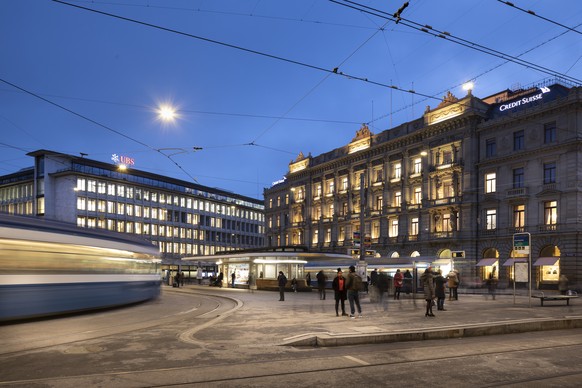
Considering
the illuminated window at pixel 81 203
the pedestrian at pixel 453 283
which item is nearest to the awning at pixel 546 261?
the pedestrian at pixel 453 283

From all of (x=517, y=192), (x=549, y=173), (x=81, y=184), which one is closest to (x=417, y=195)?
(x=517, y=192)

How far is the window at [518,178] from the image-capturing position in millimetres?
48531

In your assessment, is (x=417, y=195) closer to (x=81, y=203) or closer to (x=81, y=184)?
(x=81, y=184)

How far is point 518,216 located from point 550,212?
321 cm

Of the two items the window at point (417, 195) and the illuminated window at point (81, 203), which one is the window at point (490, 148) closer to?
the window at point (417, 195)

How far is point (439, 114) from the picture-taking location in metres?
56.3

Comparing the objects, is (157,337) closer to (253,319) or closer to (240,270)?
(253,319)

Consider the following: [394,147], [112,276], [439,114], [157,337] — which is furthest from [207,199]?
[157,337]

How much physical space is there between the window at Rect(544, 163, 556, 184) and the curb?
3312 cm

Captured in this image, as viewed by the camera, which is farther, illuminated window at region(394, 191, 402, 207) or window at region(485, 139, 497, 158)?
illuminated window at region(394, 191, 402, 207)

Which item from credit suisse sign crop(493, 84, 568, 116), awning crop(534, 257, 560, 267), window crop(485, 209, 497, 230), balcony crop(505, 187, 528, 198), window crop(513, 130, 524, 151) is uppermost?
credit suisse sign crop(493, 84, 568, 116)

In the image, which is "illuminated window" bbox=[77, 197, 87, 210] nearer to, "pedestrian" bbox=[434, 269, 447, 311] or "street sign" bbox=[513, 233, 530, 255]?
"pedestrian" bbox=[434, 269, 447, 311]

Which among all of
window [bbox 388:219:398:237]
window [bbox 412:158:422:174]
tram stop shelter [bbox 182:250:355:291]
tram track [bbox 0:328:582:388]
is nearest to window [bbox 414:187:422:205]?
window [bbox 412:158:422:174]

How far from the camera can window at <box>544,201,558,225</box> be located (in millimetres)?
45409
